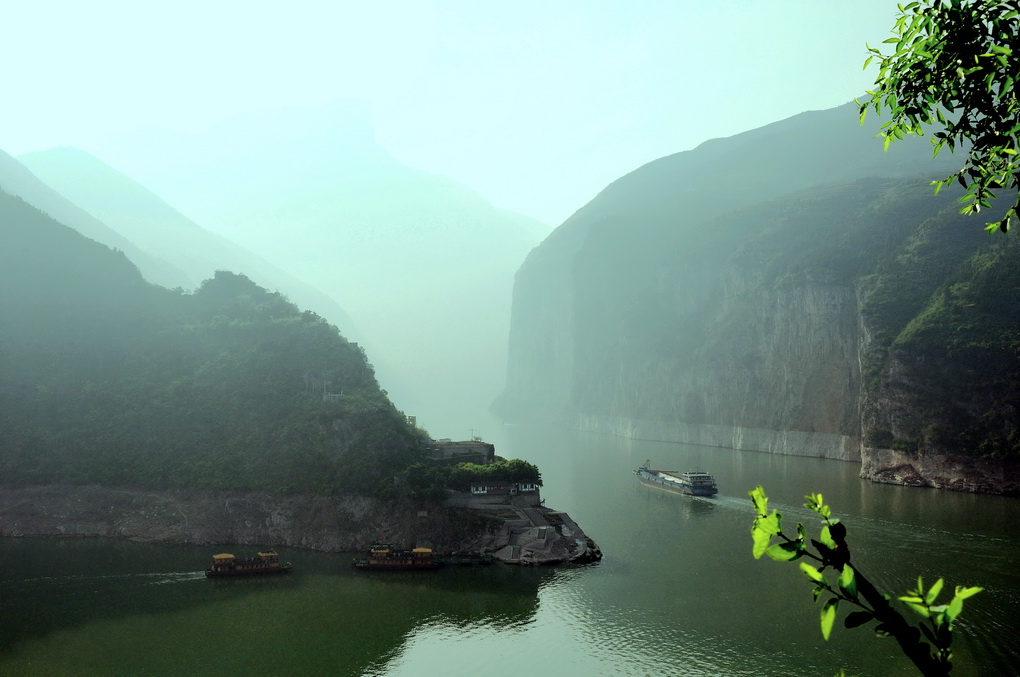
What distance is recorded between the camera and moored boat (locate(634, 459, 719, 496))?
94.4 metres

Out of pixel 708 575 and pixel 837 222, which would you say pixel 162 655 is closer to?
pixel 708 575

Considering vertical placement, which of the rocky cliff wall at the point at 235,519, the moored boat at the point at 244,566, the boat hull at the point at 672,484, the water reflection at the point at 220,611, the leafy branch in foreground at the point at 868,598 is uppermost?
the leafy branch in foreground at the point at 868,598

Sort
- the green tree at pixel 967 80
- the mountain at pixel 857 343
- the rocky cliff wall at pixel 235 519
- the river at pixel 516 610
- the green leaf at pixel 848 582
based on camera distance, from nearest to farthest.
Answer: the green leaf at pixel 848 582
the green tree at pixel 967 80
the river at pixel 516 610
the rocky cliff wall at pixel 235 519
the mountain at pixel 857 343

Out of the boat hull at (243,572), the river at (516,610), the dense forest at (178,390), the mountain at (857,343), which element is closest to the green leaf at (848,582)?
the river at (516,610)

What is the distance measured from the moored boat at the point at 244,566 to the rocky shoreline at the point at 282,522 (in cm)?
717

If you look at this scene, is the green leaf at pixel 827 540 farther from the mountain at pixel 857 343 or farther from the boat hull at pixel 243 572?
the mountain at pixel 857 343

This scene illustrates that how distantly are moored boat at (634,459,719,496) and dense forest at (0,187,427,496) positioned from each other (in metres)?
39.2

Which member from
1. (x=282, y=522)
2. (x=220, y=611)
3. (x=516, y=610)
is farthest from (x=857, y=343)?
(x=220, y=611)

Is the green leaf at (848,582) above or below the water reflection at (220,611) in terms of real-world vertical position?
above

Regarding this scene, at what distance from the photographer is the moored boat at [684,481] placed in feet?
310

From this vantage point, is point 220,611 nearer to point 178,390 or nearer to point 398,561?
point 398,561

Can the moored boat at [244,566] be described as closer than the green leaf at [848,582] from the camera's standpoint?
No

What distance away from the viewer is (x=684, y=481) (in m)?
97.7

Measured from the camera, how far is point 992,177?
9773 mm
